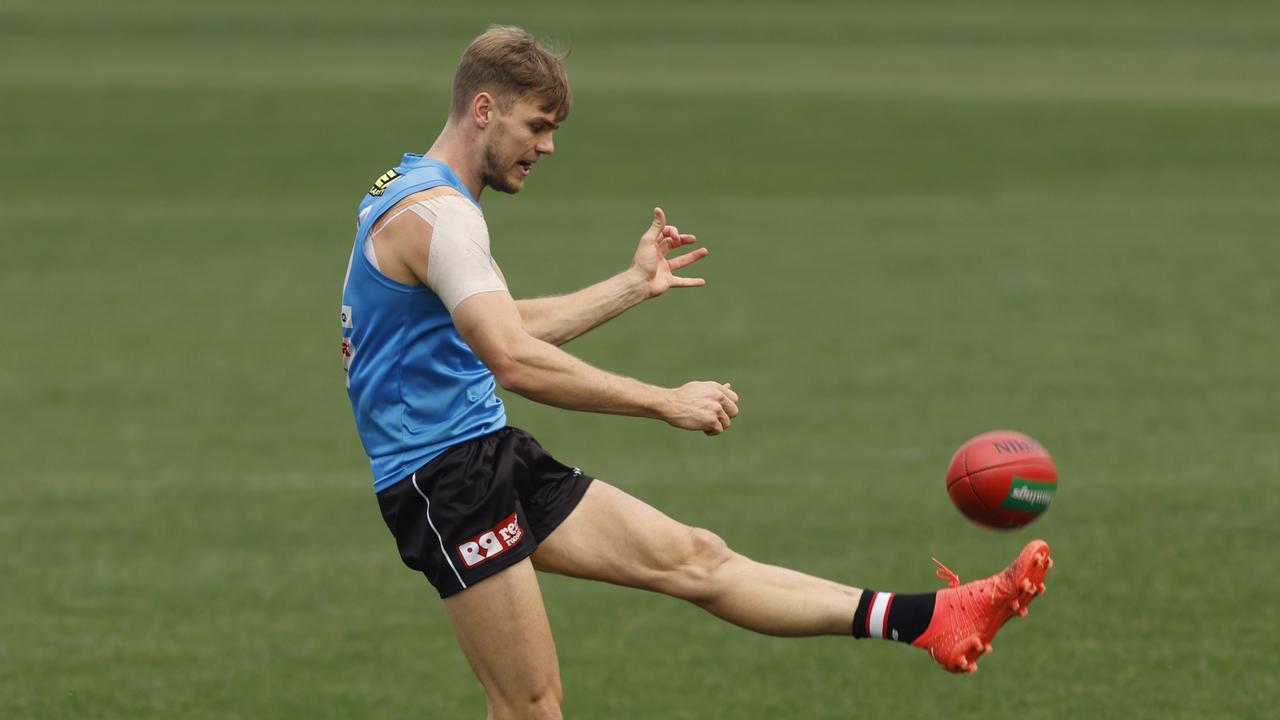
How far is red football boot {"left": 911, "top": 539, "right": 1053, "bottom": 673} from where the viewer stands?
633cm

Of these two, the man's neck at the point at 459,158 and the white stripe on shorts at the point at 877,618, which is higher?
the man's neck at the point at 459,158

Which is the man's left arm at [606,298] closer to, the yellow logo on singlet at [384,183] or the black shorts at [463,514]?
the black shorts at [463,514]

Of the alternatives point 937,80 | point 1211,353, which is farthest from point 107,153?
point 1211,353

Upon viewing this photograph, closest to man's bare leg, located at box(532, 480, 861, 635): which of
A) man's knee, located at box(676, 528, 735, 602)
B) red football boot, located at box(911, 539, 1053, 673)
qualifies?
man's knee, located at box(676, 528, 735, 602)

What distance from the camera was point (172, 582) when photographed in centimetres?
1073

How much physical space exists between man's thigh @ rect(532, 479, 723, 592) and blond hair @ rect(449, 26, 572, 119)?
1550 mm

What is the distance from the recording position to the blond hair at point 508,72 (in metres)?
6.28

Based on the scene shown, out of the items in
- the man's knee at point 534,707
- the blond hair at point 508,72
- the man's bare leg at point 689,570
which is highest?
the blond hair at point 508,72

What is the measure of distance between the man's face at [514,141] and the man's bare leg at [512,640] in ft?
4.78

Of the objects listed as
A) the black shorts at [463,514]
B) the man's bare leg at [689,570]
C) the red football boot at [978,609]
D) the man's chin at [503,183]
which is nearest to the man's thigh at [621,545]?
the man's bare leg at [689,570]

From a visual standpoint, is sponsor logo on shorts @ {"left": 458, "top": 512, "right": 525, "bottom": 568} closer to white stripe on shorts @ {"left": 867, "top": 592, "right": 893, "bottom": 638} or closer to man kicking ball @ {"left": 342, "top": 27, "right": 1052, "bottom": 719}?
man kicking ball @ {"left": 342, "top": 27, "right": 1052, "bottom": 719}

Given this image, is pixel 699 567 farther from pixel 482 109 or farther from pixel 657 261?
pixel 482 109

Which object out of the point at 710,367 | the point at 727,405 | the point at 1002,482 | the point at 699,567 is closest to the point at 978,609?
the point at 1002,482

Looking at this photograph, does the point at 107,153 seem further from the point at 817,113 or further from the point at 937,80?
the point at 937,80
